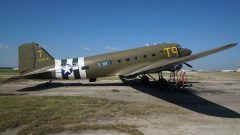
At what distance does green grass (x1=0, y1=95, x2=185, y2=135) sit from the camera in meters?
9.07

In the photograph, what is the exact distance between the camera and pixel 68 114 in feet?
37.3

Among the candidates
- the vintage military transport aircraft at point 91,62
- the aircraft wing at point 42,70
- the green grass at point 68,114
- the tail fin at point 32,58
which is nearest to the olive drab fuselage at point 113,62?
the vintage military transport aircraft at point 91,62

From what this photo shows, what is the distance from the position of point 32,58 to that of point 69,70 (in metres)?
3.66

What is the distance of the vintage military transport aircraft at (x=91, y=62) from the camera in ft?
75.9

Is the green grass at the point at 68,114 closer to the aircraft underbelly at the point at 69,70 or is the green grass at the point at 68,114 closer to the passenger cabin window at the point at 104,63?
the aircraft underbelly at the point at 69,70

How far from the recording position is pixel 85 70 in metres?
23.6

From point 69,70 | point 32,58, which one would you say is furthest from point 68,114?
point 32,58

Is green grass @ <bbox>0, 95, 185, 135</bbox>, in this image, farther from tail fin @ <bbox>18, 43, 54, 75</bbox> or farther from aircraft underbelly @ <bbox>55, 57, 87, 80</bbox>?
tail fin @ <bbox>18, 43, 54, 75</bbox>

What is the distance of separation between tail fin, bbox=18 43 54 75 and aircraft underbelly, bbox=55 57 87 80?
1.19m

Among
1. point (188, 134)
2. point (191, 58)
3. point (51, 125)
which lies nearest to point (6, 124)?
point (51, 125)

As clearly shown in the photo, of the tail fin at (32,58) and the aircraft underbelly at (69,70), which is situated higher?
the tail fin at (32,58)

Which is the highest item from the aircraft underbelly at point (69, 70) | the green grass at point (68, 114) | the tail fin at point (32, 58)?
the tail fin at point (32, 58)

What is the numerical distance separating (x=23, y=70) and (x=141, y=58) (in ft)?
37.3

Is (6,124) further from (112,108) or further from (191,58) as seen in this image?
(191,58)
